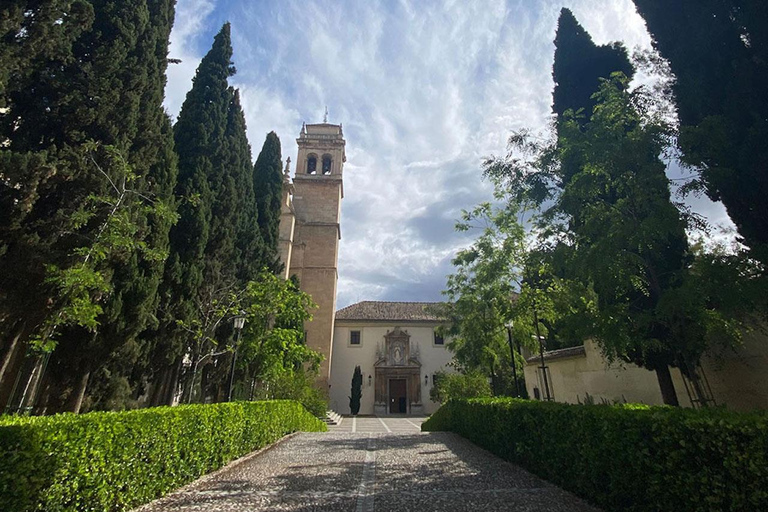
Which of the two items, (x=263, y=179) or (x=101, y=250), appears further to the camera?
(x=263, y=179)

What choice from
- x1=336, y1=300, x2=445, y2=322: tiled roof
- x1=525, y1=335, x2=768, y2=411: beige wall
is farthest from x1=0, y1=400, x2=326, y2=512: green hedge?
x1=336, y1=300, x2=445, y2=322: tiled roof

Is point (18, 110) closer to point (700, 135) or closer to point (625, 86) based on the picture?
point (700, 135)

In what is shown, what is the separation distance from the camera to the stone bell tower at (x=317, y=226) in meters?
25.9

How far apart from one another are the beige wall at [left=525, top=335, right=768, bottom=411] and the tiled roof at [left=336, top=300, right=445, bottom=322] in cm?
1487

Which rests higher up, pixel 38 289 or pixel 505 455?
pixel 38 289

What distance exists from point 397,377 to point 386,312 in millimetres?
5779

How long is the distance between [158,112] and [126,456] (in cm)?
748

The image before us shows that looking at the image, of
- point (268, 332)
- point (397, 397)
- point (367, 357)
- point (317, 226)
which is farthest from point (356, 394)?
point (268, 332)

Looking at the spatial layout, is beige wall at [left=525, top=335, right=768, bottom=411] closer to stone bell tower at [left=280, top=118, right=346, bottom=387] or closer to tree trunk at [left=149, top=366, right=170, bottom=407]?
tree trunk at [left=149, top=366, right=170, bottom=407]

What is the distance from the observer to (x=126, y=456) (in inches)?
152

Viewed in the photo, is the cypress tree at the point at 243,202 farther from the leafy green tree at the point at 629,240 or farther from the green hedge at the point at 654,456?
the green hedge at the point at 654,456

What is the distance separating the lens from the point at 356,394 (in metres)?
27.0

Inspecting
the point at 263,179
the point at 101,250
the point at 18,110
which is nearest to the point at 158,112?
the point at 18,110

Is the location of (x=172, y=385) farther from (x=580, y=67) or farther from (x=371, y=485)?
(x=580, y=67)
